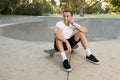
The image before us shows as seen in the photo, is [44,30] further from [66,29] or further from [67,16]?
[67,16]

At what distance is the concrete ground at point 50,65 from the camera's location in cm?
381

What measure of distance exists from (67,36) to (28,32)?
5876 mm

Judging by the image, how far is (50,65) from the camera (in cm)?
435

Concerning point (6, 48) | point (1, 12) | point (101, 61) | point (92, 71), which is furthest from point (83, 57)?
point (1, 12)

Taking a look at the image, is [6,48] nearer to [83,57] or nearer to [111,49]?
[83,57]

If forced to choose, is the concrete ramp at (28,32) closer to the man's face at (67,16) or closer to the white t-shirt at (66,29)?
the white t-shirt at (66,29)

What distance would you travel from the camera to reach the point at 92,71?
4.03 meters

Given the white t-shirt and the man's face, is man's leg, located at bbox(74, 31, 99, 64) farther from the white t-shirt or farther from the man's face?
the man's face

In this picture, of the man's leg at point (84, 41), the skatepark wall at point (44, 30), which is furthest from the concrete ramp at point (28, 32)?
the man's leg at point (84, 41)

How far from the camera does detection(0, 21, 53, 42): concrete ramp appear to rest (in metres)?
9.21

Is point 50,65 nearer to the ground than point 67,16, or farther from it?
nearer to the ground

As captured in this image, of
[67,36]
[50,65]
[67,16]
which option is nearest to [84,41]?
[67,36]

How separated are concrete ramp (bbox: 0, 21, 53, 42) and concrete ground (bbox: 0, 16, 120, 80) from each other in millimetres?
3409

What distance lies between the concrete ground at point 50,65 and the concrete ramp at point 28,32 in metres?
3.41
